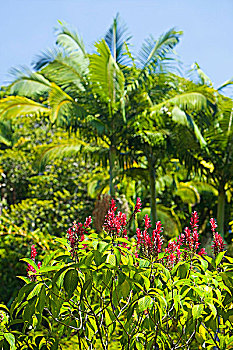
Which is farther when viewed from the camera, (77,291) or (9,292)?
(9,292)

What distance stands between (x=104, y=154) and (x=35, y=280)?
22.4ft

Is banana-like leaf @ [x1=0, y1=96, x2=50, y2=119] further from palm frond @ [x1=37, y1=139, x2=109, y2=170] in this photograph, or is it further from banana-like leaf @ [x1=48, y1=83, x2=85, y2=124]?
palm frond @ [x1=37, y1=139, x2=109, y2=170]

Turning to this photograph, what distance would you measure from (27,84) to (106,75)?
1941 mm

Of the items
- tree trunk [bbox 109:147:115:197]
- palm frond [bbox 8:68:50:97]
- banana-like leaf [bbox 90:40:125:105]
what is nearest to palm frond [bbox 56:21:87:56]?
palm frond [bbox 8:68:50:97]

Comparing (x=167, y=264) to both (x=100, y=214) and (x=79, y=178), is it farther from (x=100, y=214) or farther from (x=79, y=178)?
(x=79, y=178)

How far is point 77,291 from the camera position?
2521 millimetres

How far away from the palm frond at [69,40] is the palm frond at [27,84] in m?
0.95

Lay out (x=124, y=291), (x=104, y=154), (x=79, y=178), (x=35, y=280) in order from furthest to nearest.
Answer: (x=79, y=178), (x=104, y=154), (x=35, y=280), (x=124, y=291)

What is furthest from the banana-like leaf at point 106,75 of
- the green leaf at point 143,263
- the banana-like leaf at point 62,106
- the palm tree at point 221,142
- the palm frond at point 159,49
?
the green leaf at point 143,263

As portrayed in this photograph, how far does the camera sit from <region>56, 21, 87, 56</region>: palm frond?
941cm

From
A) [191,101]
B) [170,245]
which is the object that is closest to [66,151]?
[191,101]

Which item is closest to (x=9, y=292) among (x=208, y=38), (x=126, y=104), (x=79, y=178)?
(x=79, y=178)

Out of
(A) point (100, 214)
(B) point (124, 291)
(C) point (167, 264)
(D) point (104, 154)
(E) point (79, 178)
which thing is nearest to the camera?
(B) point (124, 291)

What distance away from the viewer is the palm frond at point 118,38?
9.25 meters
